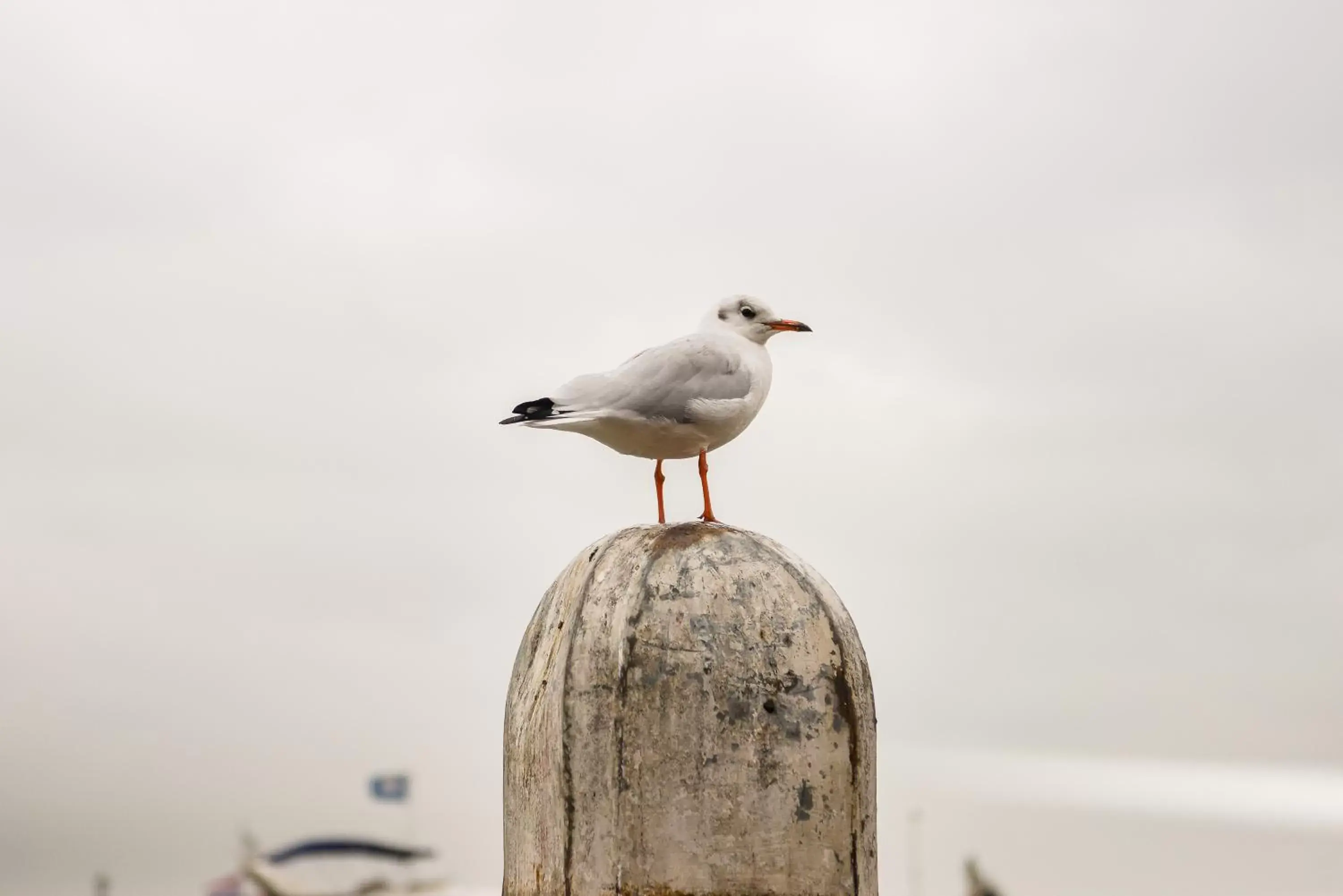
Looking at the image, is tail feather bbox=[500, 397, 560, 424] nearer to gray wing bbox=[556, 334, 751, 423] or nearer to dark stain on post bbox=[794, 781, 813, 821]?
gray wing bbox=[556, 334, 751, 423]

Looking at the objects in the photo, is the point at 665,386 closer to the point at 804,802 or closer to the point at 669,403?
the point at 669,403

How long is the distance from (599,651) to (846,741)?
4.41 feet

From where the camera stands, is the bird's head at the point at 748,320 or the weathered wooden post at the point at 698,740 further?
the bird's head at the point at 748,320

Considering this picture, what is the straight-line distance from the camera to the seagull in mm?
8883

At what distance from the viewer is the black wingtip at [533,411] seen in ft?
29.0

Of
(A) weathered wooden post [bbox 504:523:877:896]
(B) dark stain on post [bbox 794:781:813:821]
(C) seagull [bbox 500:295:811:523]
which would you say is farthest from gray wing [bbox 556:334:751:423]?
→ (B) dark stain on post [bbox 794:781:813:821]

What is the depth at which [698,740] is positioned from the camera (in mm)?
7641

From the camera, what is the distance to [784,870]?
762 centimetres

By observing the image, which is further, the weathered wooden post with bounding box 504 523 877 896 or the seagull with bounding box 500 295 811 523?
the seagull with bounding box 500 295 811 523

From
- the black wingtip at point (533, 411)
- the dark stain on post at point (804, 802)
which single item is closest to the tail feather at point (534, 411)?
the black wingtip at point (533, 411)

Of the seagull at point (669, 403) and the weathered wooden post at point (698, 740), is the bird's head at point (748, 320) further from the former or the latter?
the weathered wooden post at point (698, 740)

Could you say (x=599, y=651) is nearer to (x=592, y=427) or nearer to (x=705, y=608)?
(x=705, y=608)

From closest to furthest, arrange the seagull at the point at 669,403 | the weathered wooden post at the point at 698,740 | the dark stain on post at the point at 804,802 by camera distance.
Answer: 1. the weathered wooden post at the point at 698,740
2. the dark stain on post at the point at 804,802
3. the seagull at the point at 669,403

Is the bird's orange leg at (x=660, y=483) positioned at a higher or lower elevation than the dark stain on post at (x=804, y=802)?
higher
